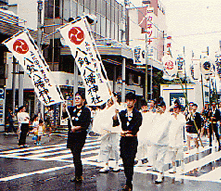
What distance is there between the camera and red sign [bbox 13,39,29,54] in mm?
9977

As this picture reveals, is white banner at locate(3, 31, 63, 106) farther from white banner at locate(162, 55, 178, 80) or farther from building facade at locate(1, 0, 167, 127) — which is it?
white banner at locate(162, 55, 178, 80)

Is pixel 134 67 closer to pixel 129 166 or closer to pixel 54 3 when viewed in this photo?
pixel 54 3

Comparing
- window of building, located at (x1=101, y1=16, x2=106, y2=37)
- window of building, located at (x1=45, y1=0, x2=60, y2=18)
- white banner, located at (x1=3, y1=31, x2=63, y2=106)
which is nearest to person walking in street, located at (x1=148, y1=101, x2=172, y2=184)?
white banner, located at (x1=3, y1=31, x2=63, y2=106)

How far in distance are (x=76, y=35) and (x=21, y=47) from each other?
2638 millimetres

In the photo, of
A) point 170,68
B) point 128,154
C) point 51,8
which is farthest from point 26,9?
point 128,154

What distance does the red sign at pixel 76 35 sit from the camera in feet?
27.0

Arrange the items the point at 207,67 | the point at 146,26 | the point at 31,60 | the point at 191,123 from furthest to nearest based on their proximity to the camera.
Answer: the point at 146,26 → the point at 207,67 → the point at 191,123 → the point at 31,60

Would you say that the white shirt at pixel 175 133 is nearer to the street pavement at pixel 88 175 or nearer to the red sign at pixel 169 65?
the street pavement at pixel 88 175

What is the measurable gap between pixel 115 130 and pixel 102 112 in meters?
0.64

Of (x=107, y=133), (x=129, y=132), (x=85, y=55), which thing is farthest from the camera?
(x=107, y=133)

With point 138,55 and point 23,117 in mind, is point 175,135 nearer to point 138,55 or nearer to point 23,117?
point 23,117

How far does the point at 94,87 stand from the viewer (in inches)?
312

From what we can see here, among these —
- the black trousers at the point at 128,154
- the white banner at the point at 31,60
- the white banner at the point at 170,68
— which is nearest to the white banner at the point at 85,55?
the white banner at the point at 31,60

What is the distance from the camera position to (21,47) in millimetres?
10016
